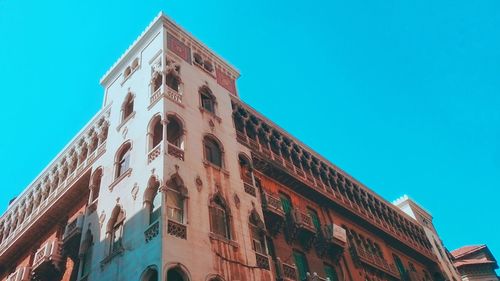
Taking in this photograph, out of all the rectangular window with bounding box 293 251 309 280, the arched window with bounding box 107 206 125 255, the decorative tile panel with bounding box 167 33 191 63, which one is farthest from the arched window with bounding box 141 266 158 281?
the decorative tile panel with bounding box 167 33 191 63

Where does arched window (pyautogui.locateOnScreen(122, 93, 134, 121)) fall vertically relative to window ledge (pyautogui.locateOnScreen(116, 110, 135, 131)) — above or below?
above

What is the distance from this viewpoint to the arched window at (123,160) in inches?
781

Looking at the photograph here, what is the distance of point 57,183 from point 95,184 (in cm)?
653

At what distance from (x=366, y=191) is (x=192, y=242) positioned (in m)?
20.7

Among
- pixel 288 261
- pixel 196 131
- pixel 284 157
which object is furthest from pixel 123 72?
pixel 288 261

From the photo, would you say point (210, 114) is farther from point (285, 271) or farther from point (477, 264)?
point (477, 264)

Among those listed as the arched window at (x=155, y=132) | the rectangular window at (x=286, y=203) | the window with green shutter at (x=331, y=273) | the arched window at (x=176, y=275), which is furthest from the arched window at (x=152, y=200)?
the window with green shutter at (x=331, y=273)

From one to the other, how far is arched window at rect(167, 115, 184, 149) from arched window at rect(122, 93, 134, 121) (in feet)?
12.3

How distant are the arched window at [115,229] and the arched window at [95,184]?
345 centimetres

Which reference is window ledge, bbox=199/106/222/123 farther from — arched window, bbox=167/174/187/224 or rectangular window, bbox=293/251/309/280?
rectangular window, bbox=293/251/309/280

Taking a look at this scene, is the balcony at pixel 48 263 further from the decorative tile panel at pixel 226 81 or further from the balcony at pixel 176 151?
the decorative tile panel at pixel 226 81

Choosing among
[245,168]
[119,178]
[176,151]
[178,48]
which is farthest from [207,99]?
[119,178]

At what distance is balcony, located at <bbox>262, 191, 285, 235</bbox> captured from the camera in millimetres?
20906

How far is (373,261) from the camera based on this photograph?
26.4 metres
